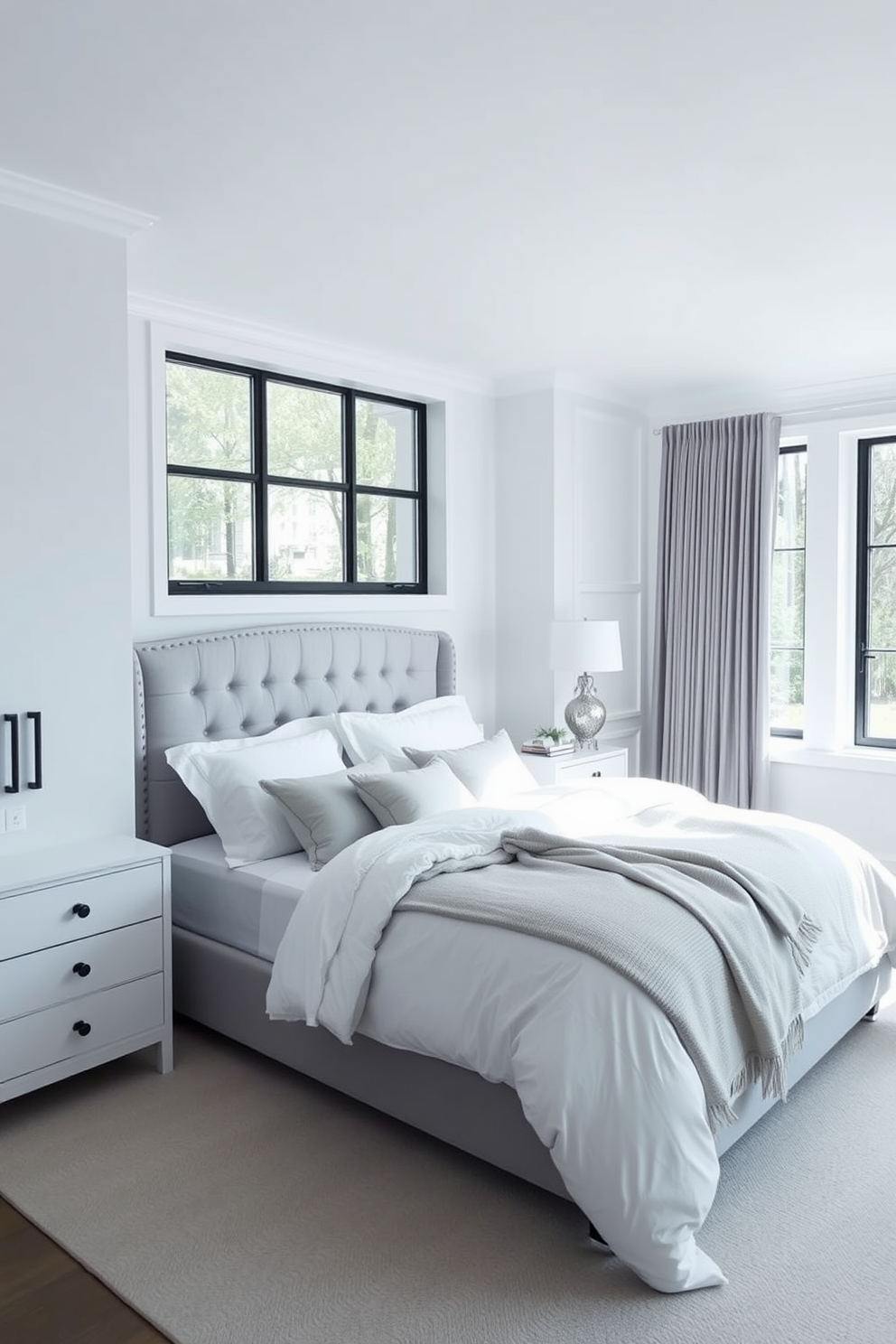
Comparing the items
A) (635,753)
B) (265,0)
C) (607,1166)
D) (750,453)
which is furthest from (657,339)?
(607,1166)

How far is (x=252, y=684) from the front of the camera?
13.5 ft

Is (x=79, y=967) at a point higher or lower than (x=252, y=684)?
lower

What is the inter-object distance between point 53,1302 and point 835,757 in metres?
4.31

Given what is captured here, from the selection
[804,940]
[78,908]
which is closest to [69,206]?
[78,908]

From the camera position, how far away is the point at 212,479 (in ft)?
13.9

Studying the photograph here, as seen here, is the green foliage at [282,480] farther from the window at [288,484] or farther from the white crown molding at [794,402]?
the white crown molding at [794,402]

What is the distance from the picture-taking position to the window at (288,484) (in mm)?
4156

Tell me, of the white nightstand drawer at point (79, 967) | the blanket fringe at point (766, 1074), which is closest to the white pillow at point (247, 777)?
the white nightstand drawer at point (79, 967)

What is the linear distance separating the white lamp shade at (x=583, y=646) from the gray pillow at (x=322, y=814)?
5.88 feet

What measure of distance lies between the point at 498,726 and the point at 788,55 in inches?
148

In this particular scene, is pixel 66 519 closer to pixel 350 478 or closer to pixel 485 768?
pixel 485 768

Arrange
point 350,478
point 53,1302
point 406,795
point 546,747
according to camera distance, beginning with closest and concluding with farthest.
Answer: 1. point 53,1302
2. point 406,795
3. point 350,478
4. point 546,747

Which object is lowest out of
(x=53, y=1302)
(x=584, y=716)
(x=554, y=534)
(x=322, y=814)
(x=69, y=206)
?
(x=53, y=1302)

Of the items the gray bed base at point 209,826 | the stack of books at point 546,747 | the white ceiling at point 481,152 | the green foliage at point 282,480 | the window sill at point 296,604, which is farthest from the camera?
the stack of books at point 546,747
